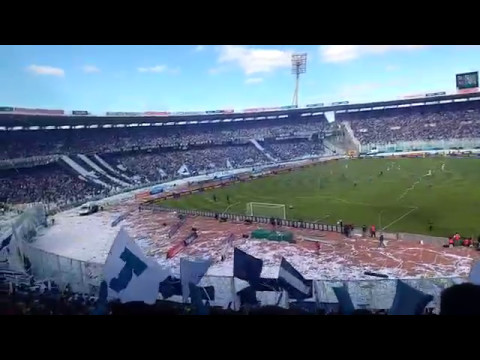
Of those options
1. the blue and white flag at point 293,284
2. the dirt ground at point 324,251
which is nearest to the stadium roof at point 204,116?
the dirt ground at point 324,251

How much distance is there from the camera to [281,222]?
53.9ft

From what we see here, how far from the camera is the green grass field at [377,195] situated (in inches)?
614

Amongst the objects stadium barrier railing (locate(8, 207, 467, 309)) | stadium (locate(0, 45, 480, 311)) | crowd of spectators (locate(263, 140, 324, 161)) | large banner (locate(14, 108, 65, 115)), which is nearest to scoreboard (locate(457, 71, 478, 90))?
stadium (locate(0, 45, 480, 311))

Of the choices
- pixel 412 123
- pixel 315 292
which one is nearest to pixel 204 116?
pixel 412 123

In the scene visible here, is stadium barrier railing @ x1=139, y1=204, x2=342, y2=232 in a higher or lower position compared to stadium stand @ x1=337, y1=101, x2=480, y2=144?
lower

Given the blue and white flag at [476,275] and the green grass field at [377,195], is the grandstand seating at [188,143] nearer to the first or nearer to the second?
the green grass field at [377,195]

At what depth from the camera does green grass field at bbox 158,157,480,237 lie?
15.6 metres

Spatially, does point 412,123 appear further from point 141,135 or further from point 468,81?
point 141,135

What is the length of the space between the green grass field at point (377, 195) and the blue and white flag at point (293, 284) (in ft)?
25.7

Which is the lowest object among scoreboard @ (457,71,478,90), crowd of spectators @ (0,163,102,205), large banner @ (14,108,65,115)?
crowd of spectators @ (0,163,102,205)

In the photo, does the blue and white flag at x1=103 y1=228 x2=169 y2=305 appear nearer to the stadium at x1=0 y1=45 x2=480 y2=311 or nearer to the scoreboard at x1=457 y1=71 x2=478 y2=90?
the stadium at x1=0 y1=45 x2=480 y2=311

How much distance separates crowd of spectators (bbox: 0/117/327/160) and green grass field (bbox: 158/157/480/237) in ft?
17.2

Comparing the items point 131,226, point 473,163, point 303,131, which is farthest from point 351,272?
point 303,131
